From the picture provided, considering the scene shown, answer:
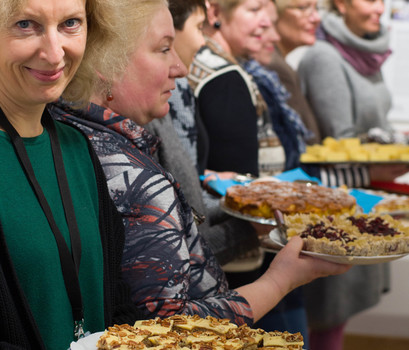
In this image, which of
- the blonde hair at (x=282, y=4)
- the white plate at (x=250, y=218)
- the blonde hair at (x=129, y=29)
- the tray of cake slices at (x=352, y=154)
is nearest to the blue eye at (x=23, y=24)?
the blonde hair at (x=129, y=29)

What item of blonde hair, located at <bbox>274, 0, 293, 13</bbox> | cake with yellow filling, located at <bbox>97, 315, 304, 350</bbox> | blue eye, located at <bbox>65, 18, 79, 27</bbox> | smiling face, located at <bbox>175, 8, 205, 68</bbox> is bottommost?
cake with yellow filling, located at <bbox>97, 315, 304, 350</bbox>

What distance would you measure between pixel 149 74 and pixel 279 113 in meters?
1.27

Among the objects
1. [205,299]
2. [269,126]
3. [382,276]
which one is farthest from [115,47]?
[382,276]

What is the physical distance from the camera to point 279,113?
248 cm

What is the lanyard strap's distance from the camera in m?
0.89

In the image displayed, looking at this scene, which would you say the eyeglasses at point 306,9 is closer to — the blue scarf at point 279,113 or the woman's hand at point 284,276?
the blue scarf at point 279,113

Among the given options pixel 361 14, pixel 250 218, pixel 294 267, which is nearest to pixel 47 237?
pixel 294 267

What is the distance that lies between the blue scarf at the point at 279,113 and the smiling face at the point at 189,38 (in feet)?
2.50

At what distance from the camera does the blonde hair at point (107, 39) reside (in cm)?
102

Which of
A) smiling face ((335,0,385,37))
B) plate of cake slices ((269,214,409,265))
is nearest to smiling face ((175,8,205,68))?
plate of cake slices ((269,214,409,265))

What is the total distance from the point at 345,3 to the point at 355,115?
24.6 inches

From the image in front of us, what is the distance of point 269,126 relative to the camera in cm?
230

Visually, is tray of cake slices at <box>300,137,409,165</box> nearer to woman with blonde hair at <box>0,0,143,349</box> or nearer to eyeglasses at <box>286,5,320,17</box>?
eyeglasses at <box>286,5,320,17</box>

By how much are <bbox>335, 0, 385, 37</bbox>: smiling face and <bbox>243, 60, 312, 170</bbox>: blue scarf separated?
112 centimetres
